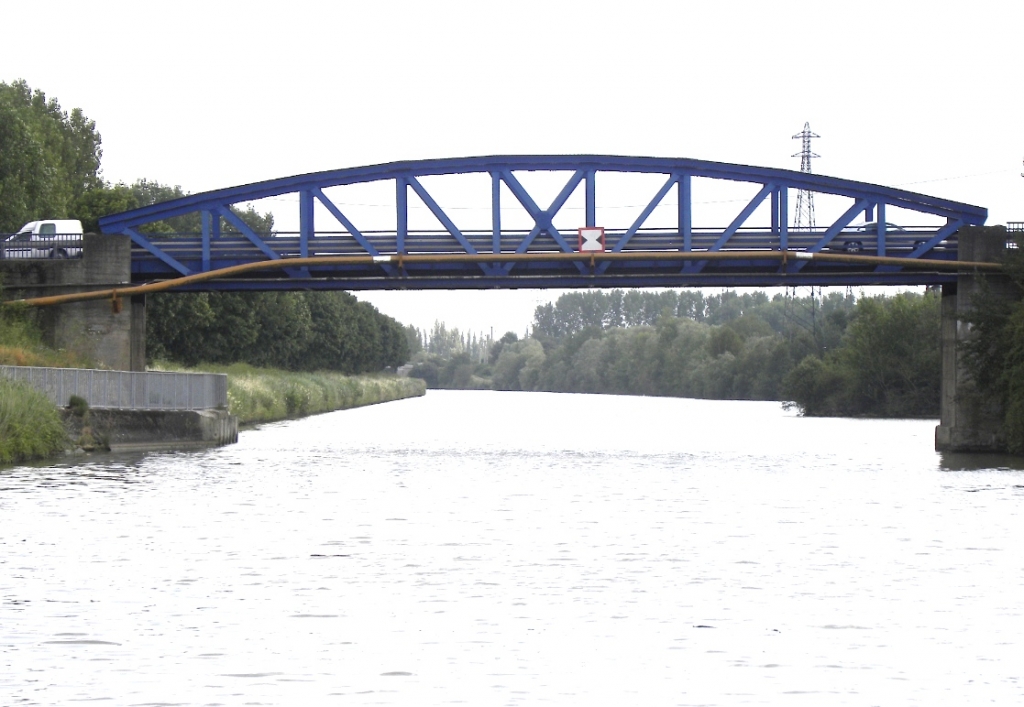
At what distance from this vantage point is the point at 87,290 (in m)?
52.9

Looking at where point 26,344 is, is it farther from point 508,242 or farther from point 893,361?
point 893,361

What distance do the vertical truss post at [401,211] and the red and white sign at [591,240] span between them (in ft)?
19.6

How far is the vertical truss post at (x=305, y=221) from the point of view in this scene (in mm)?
52469

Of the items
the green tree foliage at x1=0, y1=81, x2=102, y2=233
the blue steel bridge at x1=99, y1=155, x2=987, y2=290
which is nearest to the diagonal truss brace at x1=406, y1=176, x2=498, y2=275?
the blue steel bridge at x1=99, y1=155, x2=987, y2=290

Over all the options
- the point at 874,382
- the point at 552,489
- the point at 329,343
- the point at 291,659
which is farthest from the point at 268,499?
the point at 329,343

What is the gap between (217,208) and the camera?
180 feet

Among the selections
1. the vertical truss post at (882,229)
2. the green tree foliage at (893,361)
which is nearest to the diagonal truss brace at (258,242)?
the vertical truss post at (882,229)

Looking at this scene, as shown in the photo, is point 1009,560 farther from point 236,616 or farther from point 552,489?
point 552,489

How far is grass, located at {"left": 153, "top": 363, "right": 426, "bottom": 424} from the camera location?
77.4 meters

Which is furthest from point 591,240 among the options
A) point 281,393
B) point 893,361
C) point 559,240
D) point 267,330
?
point 267,330

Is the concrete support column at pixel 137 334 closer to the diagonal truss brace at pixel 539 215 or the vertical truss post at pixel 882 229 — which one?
the diagonal truss brace at pixel 539 215

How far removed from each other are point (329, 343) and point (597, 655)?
115904mm

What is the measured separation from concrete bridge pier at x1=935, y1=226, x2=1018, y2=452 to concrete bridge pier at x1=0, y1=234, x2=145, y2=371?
2768 centimetres

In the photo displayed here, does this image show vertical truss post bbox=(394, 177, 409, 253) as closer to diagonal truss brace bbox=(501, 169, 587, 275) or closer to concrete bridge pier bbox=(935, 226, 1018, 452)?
diagonal truss brace bbox=(501, 169, 587, 275)
